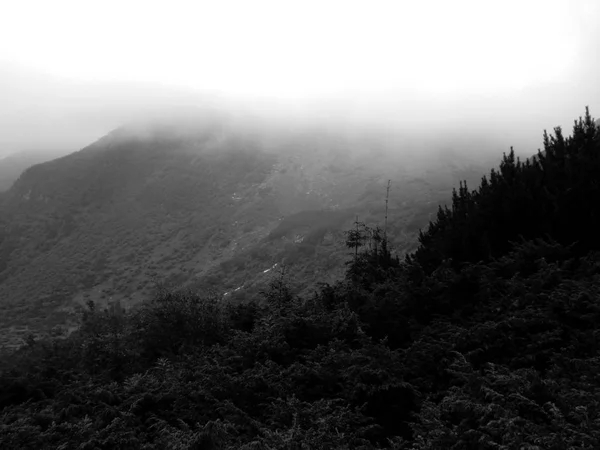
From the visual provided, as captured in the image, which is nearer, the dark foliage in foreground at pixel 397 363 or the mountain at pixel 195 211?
the dark foliage in foreground at pixel 397 363

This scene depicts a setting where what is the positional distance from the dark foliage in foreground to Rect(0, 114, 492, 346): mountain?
5303 centimetres

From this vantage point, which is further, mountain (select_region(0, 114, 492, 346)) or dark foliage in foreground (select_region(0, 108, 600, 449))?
mountain (select_region(0, 114, 492, 346))

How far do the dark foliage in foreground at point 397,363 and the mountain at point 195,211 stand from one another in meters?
53.0

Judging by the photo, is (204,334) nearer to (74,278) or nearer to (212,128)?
(74,278)

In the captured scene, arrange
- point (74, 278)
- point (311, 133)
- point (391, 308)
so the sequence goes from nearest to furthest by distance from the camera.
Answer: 1. point (391, 308)
2. point (74, 278)
3. point (311, 133)

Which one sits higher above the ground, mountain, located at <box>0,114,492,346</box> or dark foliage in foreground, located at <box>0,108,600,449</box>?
dark foliage in foreground, located at <box>0,108,600,449</box>

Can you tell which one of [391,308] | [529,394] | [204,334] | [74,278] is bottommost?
[74,278]

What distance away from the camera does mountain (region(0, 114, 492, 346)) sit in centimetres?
9565

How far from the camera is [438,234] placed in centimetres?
1919

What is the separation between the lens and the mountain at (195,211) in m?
95.6

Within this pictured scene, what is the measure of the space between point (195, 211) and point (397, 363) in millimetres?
132608

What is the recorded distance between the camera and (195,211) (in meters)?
139

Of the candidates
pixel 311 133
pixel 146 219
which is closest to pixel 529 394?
pixel 146 219

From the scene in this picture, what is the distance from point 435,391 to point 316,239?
282 feet
